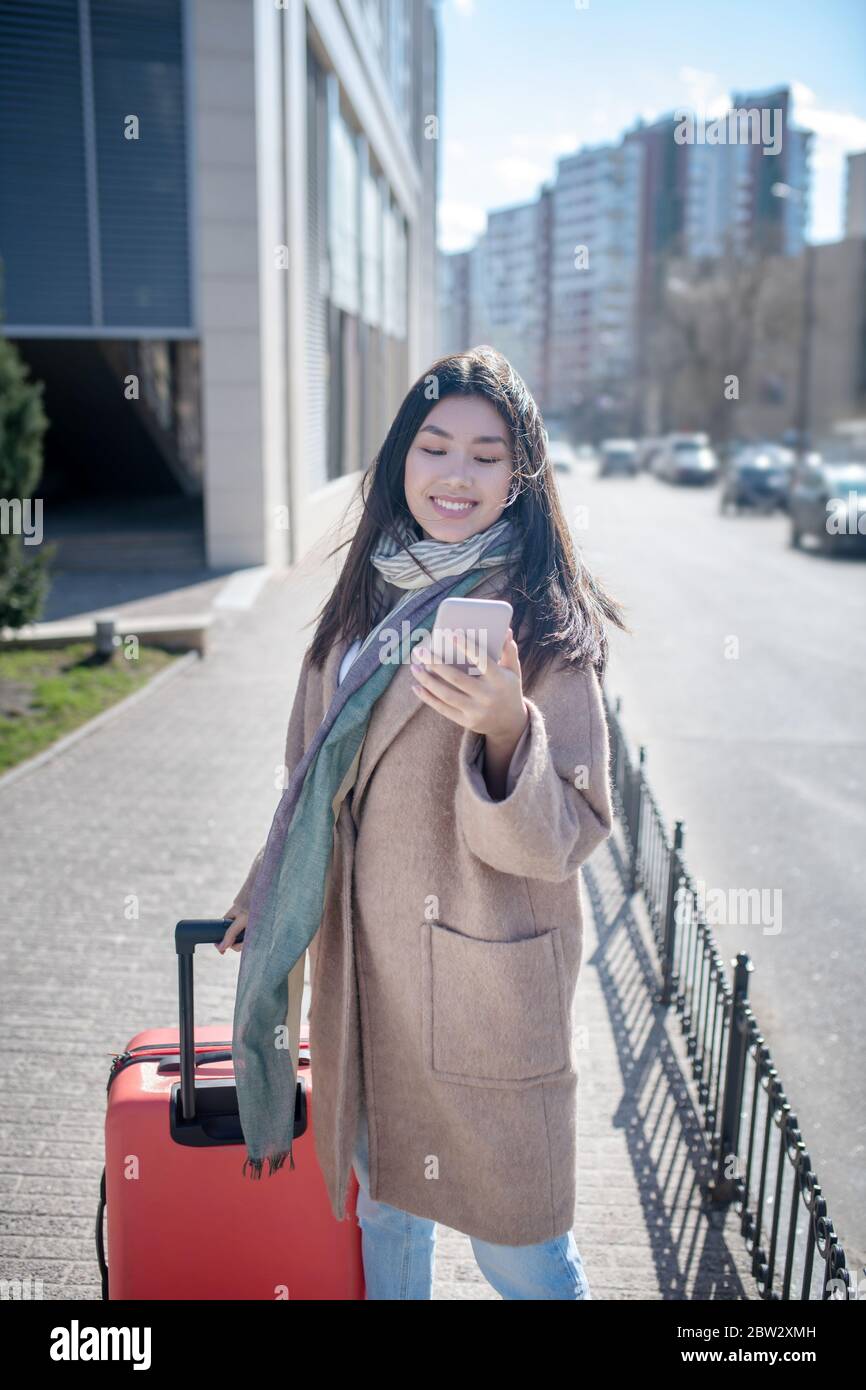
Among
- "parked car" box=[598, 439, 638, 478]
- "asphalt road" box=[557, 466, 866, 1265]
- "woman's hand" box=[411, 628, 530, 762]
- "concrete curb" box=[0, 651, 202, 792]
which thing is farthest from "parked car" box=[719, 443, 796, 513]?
"woman's hand" box=[411, 628, 530, 762]

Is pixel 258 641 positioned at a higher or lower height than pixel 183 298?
lower

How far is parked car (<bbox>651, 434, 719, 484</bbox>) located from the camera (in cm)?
4403

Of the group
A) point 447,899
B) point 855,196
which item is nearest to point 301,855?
point 447,899

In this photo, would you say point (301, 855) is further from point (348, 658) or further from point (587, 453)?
point (587, 453)

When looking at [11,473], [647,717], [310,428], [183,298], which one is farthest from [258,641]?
[310,428]

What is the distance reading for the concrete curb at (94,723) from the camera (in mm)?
7777

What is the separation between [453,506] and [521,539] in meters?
0.14

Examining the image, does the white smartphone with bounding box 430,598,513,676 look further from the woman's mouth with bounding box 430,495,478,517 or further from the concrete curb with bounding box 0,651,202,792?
the concrete curb with bounding box 0,651,202,792

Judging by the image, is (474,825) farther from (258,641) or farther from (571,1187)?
(258,641)

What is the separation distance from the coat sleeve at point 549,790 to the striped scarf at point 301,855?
0.73 feet

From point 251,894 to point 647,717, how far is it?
8.08 meters

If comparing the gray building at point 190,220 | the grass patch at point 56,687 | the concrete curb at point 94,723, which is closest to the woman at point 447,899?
the concrete curb at point 94,723

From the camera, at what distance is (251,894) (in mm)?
2240
